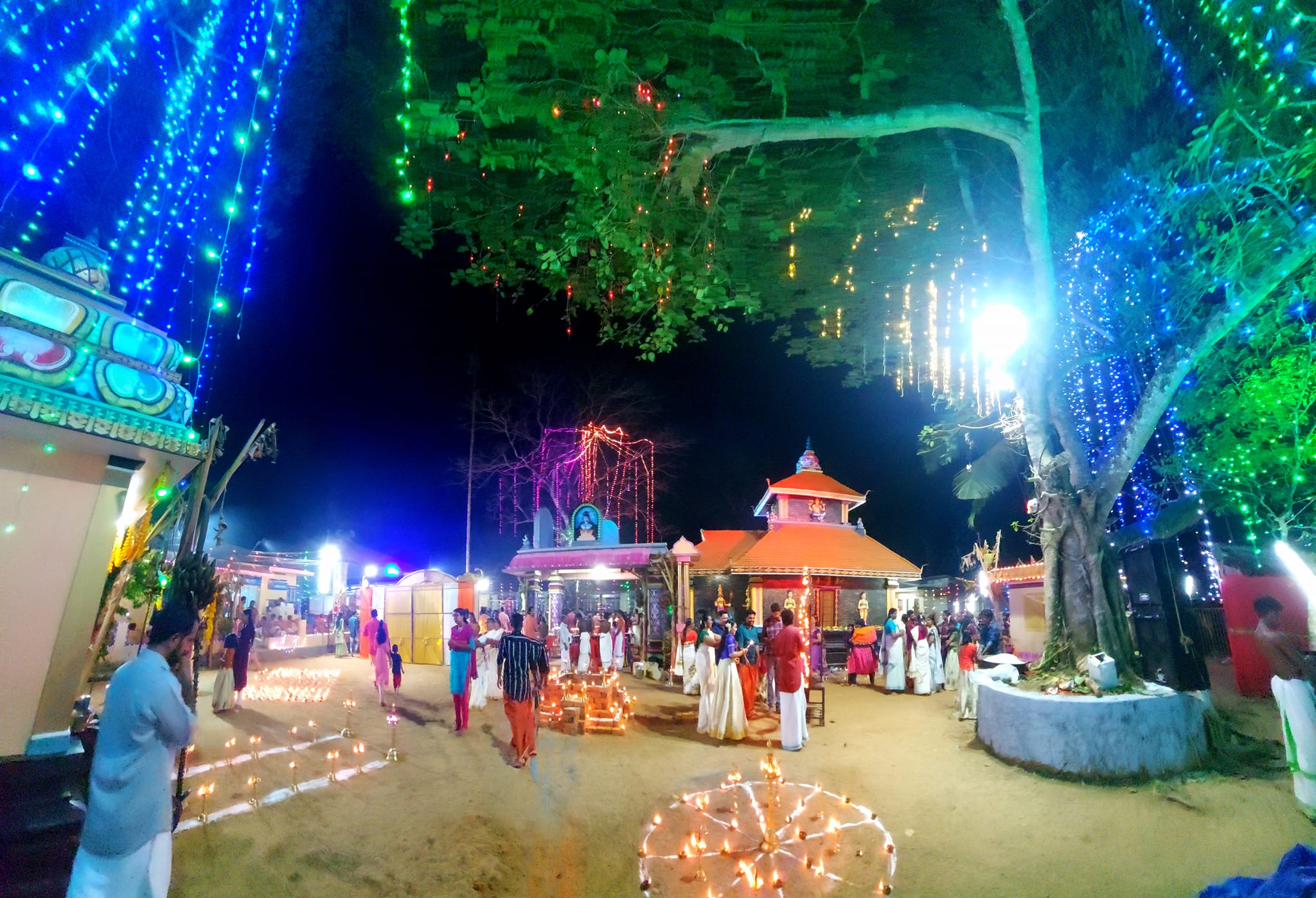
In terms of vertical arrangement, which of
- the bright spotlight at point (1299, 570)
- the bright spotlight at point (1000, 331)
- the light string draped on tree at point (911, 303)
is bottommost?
the bright spotlight at point (1299, 570)

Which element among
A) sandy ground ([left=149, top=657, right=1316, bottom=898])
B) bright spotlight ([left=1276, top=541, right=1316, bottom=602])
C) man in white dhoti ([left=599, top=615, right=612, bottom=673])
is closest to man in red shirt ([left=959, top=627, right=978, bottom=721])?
sandy ground ([left=149, top=657, right=1316, bottom=898])

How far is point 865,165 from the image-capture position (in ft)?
33.3

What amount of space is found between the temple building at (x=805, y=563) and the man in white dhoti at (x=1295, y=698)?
14.5m

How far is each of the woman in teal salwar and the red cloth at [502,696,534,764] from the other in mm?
2164

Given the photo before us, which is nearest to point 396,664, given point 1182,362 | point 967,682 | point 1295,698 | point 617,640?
point 617,640

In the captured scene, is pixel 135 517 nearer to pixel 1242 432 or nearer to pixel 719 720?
pixel 719 720

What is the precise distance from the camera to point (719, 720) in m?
9.60

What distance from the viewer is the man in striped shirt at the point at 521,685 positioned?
7824 millimetres

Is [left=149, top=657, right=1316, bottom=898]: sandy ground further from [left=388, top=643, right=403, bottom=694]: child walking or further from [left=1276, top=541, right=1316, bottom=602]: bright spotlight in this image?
[left=1276, top=541, right=1316, bottom=602]: bright spotlight

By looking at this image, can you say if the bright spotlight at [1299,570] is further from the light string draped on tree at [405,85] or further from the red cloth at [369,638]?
the red cloth at [369,638]

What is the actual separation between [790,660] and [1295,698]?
16.2 feet

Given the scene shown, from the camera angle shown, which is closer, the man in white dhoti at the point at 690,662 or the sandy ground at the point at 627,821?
the sandy ground at the point at 627,821

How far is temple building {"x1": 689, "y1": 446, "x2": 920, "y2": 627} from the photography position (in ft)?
69.2

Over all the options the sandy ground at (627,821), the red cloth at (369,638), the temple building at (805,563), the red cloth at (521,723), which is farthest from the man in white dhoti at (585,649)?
the red cloth at (521,723)
